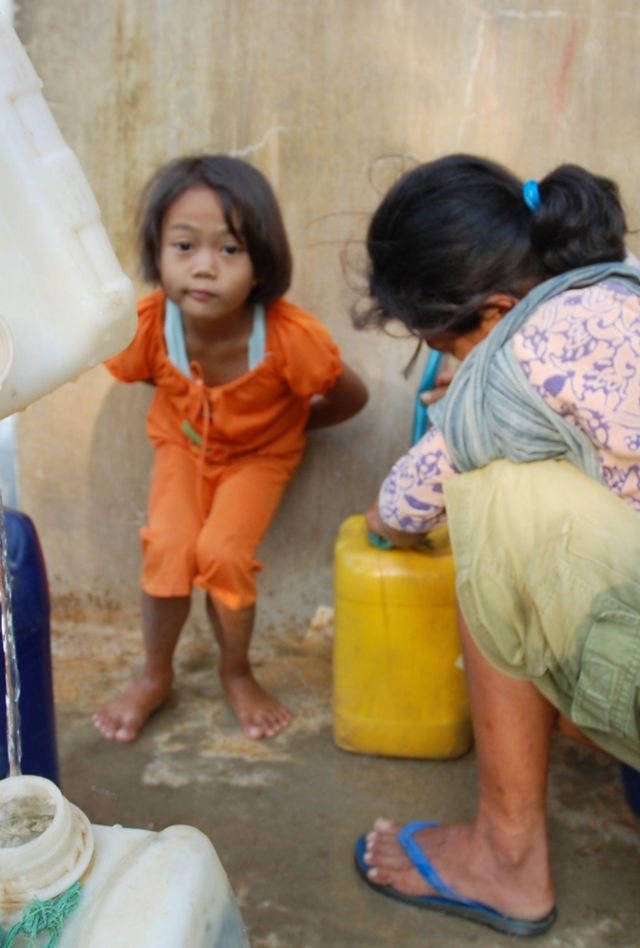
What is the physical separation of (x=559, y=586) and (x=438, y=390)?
2.23ft

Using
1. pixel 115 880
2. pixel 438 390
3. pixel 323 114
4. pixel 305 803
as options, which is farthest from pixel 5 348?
pixel 323 114

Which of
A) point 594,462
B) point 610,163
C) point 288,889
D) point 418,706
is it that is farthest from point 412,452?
point 610,163

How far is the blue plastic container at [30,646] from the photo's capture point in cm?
141

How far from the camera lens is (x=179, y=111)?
2273 mm

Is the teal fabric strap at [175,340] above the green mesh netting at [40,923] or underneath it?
above

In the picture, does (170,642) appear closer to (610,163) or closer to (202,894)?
(202,894)

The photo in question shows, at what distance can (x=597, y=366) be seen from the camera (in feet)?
4.30

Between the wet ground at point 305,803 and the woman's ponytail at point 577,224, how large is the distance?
102cm

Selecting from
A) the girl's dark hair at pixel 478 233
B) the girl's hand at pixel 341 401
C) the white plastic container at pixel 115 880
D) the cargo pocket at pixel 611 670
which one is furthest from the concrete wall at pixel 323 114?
the white plastic container at pixel 115 880

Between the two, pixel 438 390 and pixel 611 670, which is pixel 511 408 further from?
pixel 438 390

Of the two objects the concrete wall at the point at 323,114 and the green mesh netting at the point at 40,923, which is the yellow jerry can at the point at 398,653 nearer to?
the concrete wall at the point at 323,114

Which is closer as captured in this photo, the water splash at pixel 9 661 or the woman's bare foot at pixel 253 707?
the water splash at pixel 9 661

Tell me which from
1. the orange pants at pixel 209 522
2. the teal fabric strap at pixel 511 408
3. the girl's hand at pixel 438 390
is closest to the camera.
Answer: the teal fabric strap at pixel 511 408

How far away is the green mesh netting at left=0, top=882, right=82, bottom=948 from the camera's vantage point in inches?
35.3
